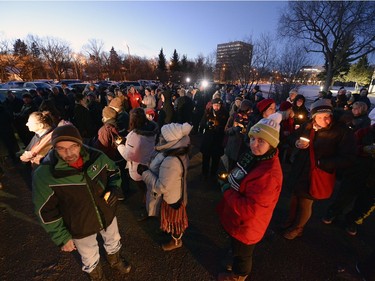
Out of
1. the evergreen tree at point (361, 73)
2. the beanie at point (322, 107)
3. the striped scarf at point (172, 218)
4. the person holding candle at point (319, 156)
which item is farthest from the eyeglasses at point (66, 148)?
the evergreen tree at point (361, 73)

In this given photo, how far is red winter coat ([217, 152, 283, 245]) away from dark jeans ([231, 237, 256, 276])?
0.12 m

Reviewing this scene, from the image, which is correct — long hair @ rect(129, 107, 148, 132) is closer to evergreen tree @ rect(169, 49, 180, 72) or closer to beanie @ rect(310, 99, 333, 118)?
beanie @ rect(310, 99, 333, 118)

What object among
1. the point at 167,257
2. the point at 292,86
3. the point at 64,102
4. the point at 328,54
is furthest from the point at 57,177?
the point at 328,54

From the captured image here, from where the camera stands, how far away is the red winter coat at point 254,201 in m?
1.80

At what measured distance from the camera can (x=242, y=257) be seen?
2.18 meters

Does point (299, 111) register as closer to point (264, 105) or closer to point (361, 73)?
point (264, 105)

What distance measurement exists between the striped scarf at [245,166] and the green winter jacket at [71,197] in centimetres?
139

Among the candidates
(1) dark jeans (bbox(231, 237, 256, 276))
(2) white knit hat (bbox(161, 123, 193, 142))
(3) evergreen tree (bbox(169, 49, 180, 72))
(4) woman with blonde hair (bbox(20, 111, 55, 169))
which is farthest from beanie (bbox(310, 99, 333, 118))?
(3) evergreen tree (bbox(169, 49, 180, 72))

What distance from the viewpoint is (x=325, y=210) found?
3.88 m

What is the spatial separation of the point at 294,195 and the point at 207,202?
1.70 metres

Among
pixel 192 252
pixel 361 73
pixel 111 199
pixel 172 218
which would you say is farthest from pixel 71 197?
pixel 361 73

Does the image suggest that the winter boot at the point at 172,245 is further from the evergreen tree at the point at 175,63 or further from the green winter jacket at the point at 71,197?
the evergreen tree at the point at 175,63

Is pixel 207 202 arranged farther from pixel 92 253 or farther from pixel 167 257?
pixel 92 253

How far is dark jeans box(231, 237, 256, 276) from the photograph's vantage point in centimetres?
212
